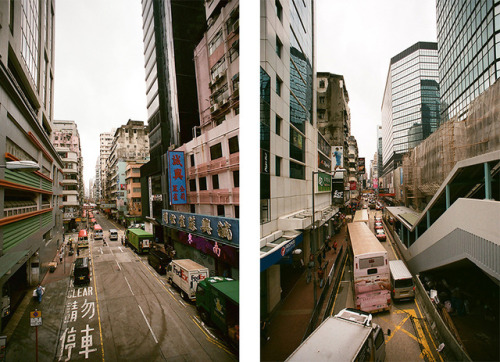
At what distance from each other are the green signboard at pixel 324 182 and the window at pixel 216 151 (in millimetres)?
2137

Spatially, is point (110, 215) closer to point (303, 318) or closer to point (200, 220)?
point (200, 220)

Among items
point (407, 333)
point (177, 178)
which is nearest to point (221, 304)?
point (177, 178)

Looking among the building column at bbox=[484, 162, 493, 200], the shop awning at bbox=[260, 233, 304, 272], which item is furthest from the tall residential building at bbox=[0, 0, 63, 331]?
the building column at bbox=[484, 162, 493, 200]

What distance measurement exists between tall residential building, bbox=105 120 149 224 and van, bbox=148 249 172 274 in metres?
1.23

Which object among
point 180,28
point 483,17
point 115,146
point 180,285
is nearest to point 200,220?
point 180,285

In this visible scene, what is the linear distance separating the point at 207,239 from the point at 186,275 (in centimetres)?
91

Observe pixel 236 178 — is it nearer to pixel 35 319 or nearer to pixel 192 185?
pixel 192 185

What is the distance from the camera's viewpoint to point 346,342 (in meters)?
3.41

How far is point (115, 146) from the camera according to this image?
17.0 ft

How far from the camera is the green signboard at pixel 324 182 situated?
214 inches

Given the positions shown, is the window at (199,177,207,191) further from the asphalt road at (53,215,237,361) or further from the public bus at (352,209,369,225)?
the public bus at (352,209,369,225)

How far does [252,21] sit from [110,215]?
16.3 feet

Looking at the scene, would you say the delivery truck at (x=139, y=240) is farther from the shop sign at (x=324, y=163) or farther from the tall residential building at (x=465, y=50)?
the tall residential building at (x=465, y=50)

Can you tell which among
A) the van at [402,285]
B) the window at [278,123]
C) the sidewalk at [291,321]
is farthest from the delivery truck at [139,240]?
the van at [402,285]
